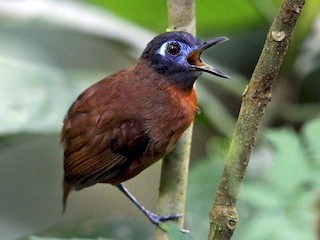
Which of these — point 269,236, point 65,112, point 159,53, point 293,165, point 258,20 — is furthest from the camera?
point 258,20

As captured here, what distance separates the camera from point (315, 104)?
325 cm

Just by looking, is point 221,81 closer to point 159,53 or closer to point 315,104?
point 315,104

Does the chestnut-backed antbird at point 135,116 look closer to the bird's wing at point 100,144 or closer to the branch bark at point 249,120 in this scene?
the bird's wing at point 100,144

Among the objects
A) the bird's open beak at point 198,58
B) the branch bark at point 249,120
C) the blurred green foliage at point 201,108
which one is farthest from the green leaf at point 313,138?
the branch bark at point 249,120

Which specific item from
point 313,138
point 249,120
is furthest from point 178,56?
point 249,120

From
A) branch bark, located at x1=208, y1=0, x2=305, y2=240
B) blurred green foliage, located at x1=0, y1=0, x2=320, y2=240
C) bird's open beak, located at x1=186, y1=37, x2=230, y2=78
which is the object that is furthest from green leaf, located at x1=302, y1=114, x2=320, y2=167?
branch bark, located at x1=208, y1=0, x2=305, y2=240

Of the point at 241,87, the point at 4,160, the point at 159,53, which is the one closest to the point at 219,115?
the point at 241,87

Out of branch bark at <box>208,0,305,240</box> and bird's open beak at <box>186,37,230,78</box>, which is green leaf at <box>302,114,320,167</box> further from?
branch bark at <box>208,0,305,240</box>

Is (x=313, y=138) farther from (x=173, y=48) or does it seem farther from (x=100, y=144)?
(x=100, y=144)

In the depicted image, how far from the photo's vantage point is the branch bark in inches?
61.4

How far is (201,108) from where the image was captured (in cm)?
304

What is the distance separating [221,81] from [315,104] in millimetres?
379

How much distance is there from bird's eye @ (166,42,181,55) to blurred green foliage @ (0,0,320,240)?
0.36 meters

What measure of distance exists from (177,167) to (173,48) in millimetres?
364
